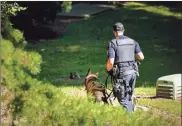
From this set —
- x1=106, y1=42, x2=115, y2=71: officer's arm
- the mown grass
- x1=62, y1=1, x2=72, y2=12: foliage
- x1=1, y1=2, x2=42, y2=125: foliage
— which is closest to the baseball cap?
x1=106, y1=42, x2=115, y2=71: officer's arm

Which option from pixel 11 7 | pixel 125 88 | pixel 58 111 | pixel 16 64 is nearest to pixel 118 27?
pixel 125 88

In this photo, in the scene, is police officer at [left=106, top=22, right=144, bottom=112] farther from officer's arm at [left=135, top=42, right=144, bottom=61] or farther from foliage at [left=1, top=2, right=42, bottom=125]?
foliage at [left=1, top=2, right=42, bottom=125]

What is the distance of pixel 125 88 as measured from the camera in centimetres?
504

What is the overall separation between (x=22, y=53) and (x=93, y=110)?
34.7 inches

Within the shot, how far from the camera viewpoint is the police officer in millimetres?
4832

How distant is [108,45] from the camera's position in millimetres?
4934

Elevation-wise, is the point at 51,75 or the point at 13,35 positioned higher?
the point at 13,35

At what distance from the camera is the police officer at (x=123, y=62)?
4.83 m

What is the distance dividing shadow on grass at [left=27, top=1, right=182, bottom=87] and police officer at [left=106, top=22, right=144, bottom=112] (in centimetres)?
15

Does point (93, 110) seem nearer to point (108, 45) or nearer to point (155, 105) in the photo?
point (108, 45)

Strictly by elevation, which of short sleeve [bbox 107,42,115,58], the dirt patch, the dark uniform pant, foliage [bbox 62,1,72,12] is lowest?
the dark uniform pant

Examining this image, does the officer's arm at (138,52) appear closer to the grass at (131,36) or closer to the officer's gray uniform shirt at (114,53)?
the officer's gray uniform shirt at (114,53)

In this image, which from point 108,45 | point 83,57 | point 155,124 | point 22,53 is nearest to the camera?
point 22,53

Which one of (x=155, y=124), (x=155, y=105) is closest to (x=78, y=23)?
(x=155, y=105)
